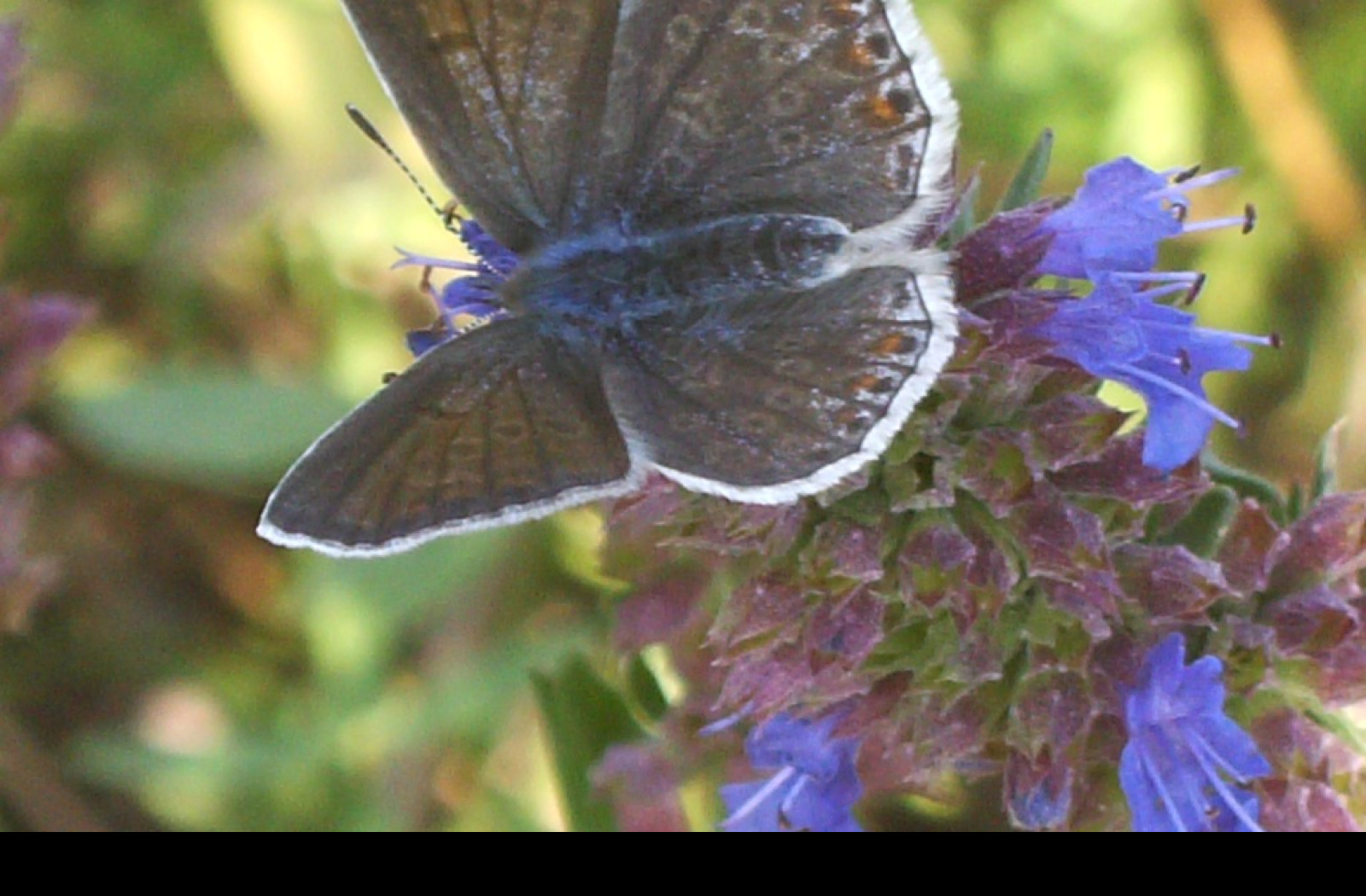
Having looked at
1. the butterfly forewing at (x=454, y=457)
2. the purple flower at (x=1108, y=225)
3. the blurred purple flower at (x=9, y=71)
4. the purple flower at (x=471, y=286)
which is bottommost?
the purple flower at (x=1108, y=225)

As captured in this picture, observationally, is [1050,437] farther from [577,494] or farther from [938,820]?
[938,820]

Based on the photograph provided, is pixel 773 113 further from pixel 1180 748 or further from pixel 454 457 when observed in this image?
pixel 1180 748

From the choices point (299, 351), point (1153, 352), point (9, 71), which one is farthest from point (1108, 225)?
point (299, 351)

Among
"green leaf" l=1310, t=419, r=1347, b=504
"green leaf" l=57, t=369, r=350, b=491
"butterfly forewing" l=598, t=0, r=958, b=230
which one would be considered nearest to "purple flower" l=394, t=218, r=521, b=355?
"butterfly forewing" l=598, t=0, r=958, b=230

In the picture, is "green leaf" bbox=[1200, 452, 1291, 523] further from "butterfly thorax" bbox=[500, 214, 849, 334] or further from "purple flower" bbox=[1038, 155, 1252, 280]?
"butterfly thorax" bbox=[500, 214, 849, 334]

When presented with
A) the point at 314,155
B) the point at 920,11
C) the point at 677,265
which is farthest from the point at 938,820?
the point at 314,155

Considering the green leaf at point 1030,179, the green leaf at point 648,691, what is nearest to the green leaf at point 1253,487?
the green leaf at point 1030,179

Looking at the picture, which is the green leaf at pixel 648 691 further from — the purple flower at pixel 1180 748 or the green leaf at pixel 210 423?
the green leaf at pixel 210 423
